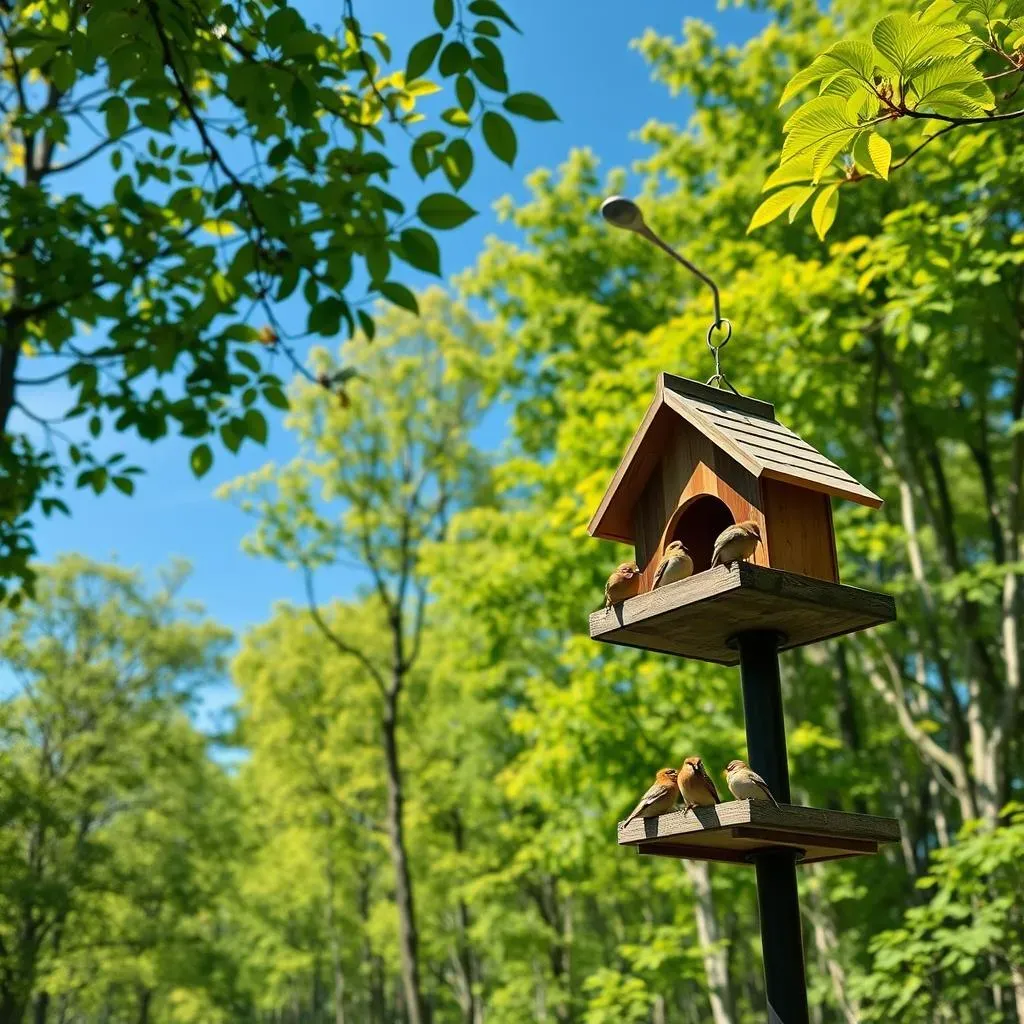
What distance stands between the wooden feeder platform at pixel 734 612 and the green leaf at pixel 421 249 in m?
1.30

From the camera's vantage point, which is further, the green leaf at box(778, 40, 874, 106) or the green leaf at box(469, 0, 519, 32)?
the green leaf at box(469, 0, 519, 32)

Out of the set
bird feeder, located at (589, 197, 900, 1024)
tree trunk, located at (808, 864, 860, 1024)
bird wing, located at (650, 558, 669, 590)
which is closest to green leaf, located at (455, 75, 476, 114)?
bird feeder, located at (589, 197, 900, 1024)

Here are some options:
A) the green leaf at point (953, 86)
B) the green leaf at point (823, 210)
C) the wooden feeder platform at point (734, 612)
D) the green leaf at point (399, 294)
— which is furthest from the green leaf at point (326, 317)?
the green leaf at point (953, 86)

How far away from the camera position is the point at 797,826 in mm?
2383

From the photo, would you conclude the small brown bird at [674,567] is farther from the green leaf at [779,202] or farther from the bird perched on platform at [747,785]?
the green leaf at [779,202]

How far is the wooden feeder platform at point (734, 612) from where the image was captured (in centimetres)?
248

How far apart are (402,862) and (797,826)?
1439cm

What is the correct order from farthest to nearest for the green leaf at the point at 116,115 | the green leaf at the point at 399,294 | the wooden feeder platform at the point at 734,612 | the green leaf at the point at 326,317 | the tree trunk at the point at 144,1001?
the tree trunk at the point at 144,1001, the green leaf at the point at 116,115, the green leaf at the point at 326,317, the green leaf at the point at 399,294, the wooden feeder platform at the point at 734,612

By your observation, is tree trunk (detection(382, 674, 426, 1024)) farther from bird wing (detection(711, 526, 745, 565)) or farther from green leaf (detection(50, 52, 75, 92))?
bird wing (detection(711, 526, 745, 565))

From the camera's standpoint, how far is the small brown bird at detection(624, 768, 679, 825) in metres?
2.59

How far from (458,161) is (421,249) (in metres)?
0.35

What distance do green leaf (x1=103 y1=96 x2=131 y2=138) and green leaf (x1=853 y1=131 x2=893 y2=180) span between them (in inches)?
107

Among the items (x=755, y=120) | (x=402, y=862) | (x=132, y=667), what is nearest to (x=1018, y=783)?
(x=402, y=862)

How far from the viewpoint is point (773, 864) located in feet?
8.52
